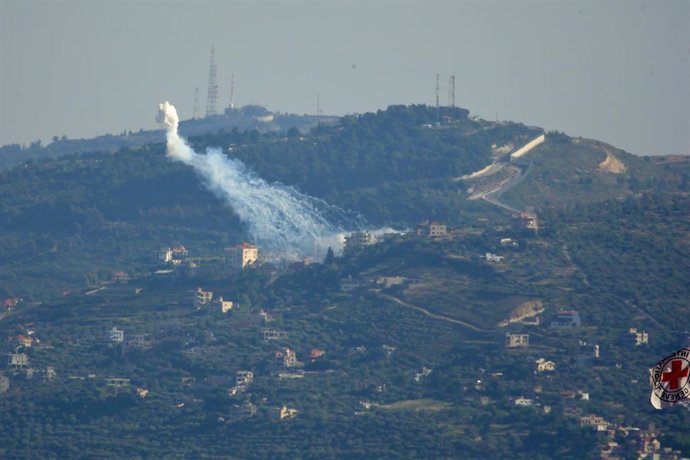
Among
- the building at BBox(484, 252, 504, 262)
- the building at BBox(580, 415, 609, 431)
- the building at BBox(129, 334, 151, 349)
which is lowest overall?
the building at BBox(580, 415, 609, 431)

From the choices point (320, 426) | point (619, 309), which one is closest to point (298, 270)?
point (619, 309)

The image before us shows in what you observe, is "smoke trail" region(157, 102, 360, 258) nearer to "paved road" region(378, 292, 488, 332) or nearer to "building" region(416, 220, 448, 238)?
"building" region(416, 220, 448, 238)

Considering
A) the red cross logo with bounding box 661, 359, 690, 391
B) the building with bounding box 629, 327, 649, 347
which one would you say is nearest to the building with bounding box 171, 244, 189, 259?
the building with bounding box 629, 327, 649, 347

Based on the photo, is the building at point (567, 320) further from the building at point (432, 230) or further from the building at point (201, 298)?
the building at point (201, 298)

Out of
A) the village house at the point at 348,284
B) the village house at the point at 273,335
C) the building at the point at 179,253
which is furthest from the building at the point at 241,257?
the village house at the point at 273,335

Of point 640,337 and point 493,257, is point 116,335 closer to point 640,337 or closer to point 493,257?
point 493,257

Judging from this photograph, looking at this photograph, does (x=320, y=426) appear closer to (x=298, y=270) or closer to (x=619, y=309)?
(x=619, y=309)
